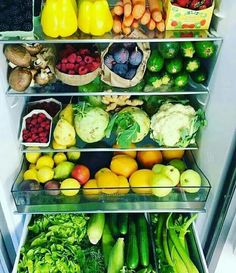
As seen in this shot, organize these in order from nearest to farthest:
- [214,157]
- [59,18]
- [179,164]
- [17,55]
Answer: [59,18] → [17,55] → [214,157] → [179,164]

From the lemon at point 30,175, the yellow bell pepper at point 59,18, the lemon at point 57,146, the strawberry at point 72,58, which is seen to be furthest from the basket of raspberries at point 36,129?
the yellow bell pepper at point 59,18

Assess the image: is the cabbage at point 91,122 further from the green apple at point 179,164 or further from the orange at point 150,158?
the green apple at point 179,164

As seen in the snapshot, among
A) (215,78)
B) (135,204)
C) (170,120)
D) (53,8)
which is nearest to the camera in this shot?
Answer: (53,8)

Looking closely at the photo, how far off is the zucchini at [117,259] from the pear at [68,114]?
60 cm

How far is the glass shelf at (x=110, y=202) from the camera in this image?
65.2 inches

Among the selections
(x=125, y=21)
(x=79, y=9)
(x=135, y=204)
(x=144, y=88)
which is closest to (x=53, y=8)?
(x=79, y=9)

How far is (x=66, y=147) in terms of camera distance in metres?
1.70

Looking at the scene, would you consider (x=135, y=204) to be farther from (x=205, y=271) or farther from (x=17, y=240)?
(x=17, y=240)

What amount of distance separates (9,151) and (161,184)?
687mm

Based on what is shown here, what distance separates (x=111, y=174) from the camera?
1679 mm

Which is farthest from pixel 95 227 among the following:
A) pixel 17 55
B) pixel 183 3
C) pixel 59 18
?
pixel 183 3

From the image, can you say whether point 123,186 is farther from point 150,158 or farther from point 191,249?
point 191,249

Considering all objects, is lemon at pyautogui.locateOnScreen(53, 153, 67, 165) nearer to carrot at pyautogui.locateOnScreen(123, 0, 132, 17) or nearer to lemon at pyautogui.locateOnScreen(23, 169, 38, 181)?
lemon at pyautogui.locateOnScreen(23, 169, 38, 181)

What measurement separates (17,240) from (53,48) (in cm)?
94
